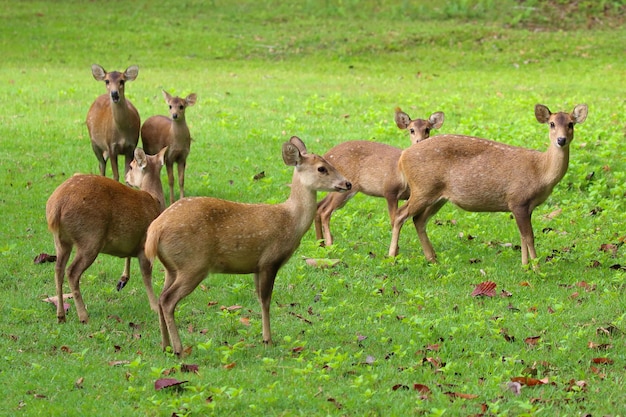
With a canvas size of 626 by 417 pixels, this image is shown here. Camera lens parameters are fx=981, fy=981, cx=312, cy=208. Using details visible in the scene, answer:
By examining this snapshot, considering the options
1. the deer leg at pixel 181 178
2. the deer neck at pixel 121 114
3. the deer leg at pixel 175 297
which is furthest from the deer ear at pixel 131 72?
the deer leg at pixel 175 297

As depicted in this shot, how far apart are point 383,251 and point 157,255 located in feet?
11.8

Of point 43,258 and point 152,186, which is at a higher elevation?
point 152,186

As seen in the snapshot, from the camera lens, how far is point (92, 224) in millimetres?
7949

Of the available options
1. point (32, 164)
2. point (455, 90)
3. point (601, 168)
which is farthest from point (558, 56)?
point (32, 164)

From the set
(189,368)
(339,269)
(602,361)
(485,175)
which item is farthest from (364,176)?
(189,368)

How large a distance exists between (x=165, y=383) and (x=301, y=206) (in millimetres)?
1962

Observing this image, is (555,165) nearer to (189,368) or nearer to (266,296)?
(266,296)

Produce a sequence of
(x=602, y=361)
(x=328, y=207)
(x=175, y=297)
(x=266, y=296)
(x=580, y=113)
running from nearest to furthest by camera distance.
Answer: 1. (x=602, y=361)
2. (x=175, y=297)
3. (x=266, y=296)
4. (x=580, y=113)
5. (x=328, y=207)

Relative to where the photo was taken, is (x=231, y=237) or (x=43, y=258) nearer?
(x=231, y=237)

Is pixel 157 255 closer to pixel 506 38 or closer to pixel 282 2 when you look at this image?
pixel 506 38

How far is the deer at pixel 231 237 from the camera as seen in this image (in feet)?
23.5

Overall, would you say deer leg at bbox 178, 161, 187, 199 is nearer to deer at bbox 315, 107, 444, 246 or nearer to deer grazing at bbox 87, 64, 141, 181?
deer grazing at bbox 87, 64, 141, 181

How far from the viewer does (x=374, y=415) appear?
6141 millimetres

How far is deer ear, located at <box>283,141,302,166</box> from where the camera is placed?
7.75 metres
